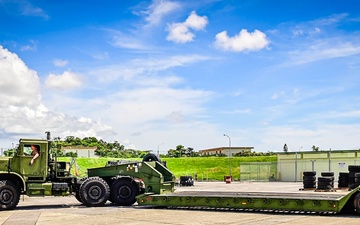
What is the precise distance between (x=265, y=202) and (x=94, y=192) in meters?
7.15

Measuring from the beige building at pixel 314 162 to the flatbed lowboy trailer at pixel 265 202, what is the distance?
41780 mm

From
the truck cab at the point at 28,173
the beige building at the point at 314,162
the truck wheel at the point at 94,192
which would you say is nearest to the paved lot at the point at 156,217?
the truck cab at the point at 28,173

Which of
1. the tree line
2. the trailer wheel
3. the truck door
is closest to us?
the trailer wheel

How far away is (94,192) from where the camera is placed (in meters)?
20.1

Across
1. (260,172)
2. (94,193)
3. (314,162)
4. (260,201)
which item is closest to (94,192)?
(94,193)

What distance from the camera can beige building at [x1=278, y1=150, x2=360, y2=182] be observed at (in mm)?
56938

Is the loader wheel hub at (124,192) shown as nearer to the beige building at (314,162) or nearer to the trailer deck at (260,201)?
the trailer deck at (260,201)

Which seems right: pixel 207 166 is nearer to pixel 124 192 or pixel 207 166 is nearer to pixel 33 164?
pixel 124 192

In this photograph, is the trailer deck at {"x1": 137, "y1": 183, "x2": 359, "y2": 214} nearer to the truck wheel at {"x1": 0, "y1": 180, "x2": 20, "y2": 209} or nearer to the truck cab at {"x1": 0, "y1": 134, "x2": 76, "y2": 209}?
the truck cab at {"x1": 0, "y1": 134, "x2": 76, "y2": 209}

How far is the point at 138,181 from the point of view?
2123 cm

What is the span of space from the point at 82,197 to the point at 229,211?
19.8 feet

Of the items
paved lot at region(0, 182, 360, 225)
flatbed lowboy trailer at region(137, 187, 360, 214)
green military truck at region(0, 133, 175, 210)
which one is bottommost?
paved lot at region(0, 182, 360, 225)

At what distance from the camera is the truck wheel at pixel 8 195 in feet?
61.4

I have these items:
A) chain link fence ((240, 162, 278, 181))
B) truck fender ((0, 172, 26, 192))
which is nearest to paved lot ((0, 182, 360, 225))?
truck fender ((0, 172, 26, 192))
